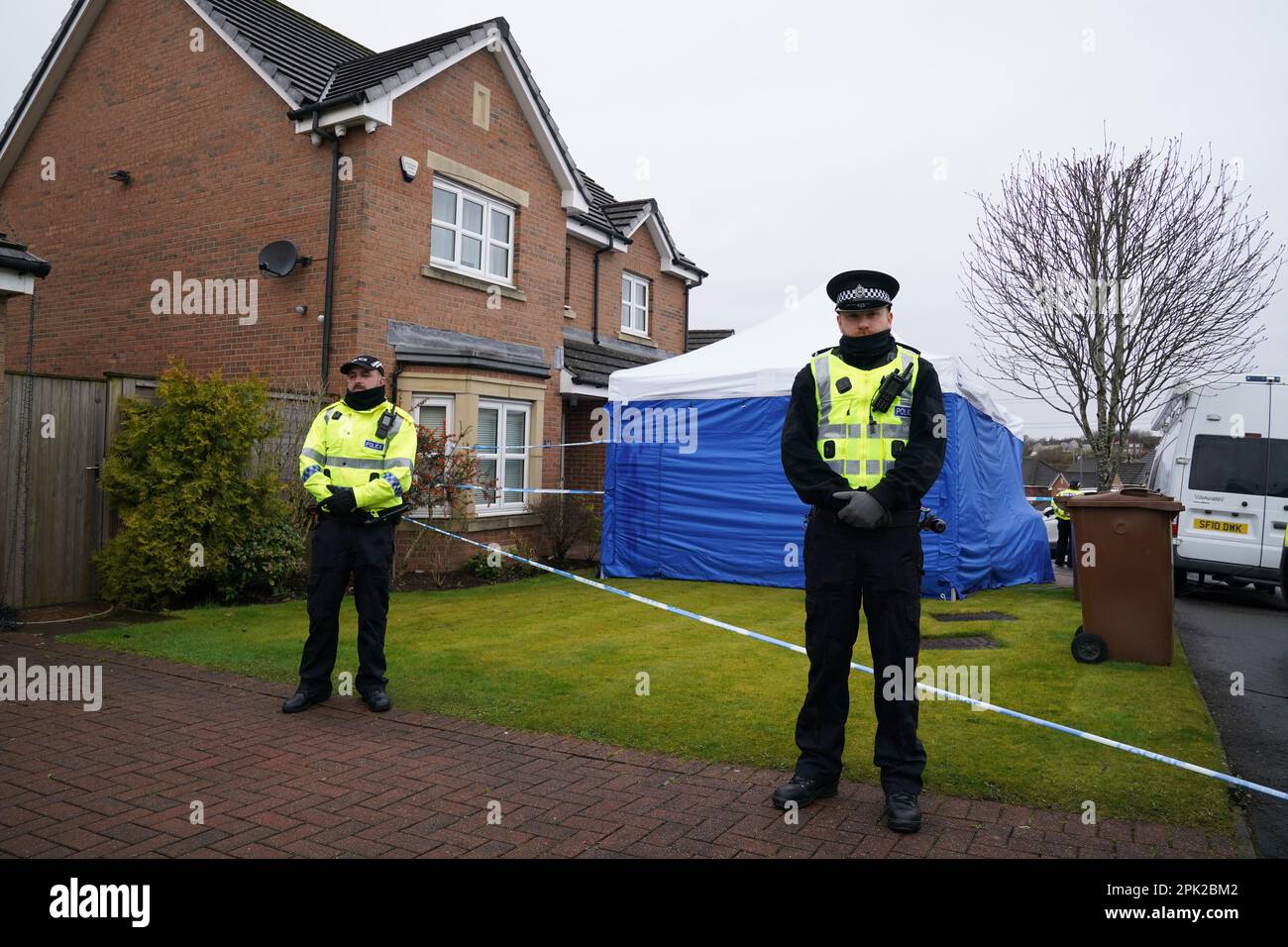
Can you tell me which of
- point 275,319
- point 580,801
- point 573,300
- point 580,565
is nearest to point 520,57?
point 573,300

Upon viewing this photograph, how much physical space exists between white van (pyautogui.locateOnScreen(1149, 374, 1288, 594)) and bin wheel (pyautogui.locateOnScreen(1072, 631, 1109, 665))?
5.08 metres

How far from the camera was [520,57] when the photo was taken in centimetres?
1338

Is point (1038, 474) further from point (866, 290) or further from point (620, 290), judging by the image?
point (866, 290)

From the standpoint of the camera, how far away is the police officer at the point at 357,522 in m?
5.34

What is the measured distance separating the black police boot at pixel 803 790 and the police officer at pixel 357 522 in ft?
8.39

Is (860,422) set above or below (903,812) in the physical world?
above

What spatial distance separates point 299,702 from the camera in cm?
530

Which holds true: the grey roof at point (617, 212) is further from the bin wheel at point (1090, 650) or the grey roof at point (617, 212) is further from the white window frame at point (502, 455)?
the bin wheel at point (1090, 650)

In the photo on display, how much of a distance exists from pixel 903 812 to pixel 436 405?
9166 mm

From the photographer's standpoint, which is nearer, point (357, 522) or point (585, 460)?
point (357, 522)

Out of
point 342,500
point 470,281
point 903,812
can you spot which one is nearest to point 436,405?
point 470,281

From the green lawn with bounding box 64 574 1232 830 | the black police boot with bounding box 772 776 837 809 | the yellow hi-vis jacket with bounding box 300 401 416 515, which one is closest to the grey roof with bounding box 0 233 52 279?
the green lawn with bounding box 64 574 1232 830
